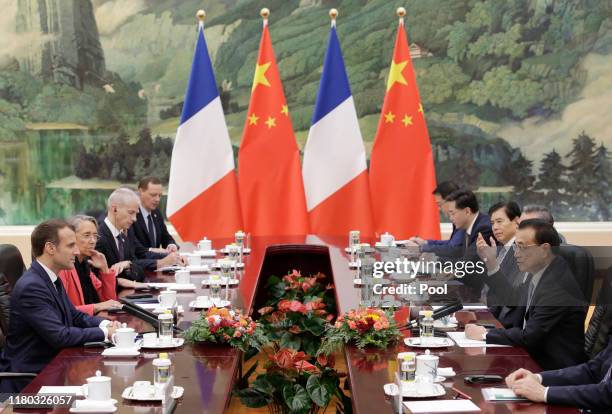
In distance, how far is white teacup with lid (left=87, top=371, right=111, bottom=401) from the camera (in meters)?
2.88

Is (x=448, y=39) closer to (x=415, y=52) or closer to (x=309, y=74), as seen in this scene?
(x=415, y=52)

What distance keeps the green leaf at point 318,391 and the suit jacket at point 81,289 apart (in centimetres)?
137

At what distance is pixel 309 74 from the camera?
9.30m

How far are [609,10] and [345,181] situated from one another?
3396 millimetres

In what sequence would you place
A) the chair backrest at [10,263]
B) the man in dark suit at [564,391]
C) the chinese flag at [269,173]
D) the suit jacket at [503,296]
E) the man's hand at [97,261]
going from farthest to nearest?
1. the chinese flag at [269,173]
2. the man's hand at [97,261]
3. the chair backrest at [10,263]
4. the suit jacket at [503,296]
5. the man in dark suit at [564,391]

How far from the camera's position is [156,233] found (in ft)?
24.4

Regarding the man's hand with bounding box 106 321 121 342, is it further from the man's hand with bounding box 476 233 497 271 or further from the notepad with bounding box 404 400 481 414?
the man's hand with bounding box 476 233 497 271

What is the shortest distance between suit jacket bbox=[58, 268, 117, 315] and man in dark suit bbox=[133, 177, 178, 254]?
174 cm

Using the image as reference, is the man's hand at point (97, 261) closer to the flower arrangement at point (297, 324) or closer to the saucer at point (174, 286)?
the saucer at point (174, 286)

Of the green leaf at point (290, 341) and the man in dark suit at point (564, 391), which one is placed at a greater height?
the man in dark suit at point (564, 391)

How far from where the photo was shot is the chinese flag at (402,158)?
8.18 metres

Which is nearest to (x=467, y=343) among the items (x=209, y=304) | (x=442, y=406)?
(x=442, y=406)

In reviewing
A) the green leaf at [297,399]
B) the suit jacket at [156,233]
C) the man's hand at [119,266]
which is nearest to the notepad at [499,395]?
the green leaf at [297,399]

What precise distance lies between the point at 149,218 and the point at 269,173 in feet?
4.32
